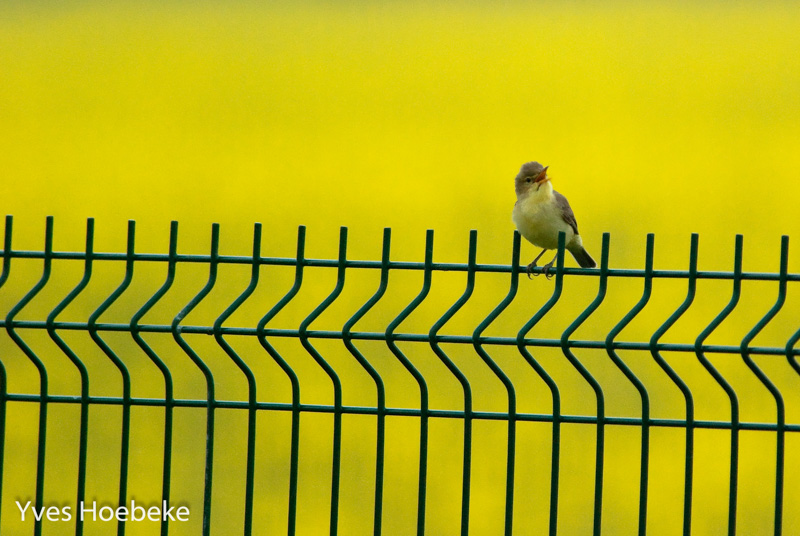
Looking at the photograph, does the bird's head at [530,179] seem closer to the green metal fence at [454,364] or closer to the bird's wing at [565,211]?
the bird's wing at [565,211]

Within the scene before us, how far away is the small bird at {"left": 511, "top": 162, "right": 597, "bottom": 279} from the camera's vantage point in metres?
6.76

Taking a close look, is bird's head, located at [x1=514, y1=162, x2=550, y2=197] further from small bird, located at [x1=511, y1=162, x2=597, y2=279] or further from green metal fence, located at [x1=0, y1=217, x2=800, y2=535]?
green metal fence, located at [x1=0, y1=217, x2=800, y2=535]

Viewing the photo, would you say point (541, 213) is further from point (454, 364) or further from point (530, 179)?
point (454, 364)

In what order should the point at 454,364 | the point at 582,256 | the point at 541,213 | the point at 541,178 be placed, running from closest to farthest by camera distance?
the point at 454,364 → the point at 541,213 → the point at 541,178 → the point at 582,256

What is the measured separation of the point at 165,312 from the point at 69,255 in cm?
786

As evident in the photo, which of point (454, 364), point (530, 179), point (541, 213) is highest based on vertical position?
point (530, 179)

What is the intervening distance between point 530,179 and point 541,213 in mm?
329

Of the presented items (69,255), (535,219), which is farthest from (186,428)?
(69,255)

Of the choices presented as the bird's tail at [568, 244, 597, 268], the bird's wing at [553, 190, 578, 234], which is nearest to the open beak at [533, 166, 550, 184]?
the bird's wing at [553, 190, 578, 234]

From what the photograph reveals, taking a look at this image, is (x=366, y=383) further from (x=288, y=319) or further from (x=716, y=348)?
(x=716, y=348)

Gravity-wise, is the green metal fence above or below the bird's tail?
below

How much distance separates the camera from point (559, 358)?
492 inches

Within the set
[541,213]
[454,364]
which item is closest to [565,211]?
[541,213]

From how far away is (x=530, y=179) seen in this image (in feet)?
22.8
